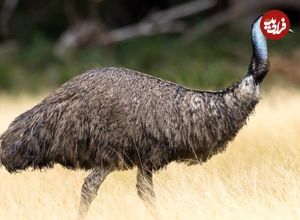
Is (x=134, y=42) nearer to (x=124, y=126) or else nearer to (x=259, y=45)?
(x=259, y=45)

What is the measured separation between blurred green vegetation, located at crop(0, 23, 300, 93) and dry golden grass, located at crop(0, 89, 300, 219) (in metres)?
8.24

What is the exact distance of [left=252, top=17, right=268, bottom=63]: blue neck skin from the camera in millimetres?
6211

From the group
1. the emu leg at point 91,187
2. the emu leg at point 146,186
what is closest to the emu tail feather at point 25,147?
the emu leg at point 91,187

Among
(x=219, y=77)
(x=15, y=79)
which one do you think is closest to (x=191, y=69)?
(x=219, y=77)

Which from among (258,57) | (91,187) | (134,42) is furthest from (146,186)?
(134,42)

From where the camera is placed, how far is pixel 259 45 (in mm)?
6223

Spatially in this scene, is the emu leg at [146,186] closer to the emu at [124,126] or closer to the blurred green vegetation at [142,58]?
the emu at [124,126]

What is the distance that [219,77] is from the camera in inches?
599

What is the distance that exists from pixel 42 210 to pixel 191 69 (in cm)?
1061

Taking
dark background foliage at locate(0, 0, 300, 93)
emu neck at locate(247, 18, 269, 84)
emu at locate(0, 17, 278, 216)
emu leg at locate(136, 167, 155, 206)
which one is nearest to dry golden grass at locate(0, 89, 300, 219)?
emu leg at locate(136, 167, 155, 206)

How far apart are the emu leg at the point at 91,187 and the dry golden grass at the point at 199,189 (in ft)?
0.23

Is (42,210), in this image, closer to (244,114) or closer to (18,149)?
(18,149)

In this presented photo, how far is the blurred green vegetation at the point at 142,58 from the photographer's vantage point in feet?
54.8

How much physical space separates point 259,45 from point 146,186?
1074 mm
